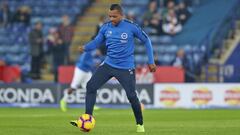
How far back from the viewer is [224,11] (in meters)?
32.8

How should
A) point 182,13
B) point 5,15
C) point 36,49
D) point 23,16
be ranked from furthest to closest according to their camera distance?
point 5,15
point 23,16
point 182,13
point 36,49

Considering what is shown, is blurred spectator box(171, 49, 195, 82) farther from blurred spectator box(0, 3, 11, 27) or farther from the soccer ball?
the soccer ball

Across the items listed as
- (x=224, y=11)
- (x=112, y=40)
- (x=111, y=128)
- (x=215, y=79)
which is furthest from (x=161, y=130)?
(x=224, y=11)

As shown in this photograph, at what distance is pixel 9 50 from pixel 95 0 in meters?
4.93

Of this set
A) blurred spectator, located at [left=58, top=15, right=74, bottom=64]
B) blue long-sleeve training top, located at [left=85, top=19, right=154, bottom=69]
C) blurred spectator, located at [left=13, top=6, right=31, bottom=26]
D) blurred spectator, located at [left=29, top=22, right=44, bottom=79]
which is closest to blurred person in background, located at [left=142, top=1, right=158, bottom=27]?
blurred spectator, located at [left=58, top=15, right=74, bottom=64]

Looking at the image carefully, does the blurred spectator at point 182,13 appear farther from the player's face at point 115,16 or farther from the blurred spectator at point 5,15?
the player's face at point 115,16

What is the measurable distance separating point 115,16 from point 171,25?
17.1 m

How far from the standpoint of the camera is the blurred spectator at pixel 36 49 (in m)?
31.4

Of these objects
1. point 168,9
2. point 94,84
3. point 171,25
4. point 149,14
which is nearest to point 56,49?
point 149,14

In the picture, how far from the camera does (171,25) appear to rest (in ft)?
105

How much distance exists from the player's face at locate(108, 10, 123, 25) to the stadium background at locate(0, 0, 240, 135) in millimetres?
5963

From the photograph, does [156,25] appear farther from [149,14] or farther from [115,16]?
[115,16]

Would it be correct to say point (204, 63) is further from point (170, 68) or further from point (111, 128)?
point (111, 128)

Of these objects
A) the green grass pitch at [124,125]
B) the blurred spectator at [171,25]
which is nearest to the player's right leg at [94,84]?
the green grass pitch at [124,125]
